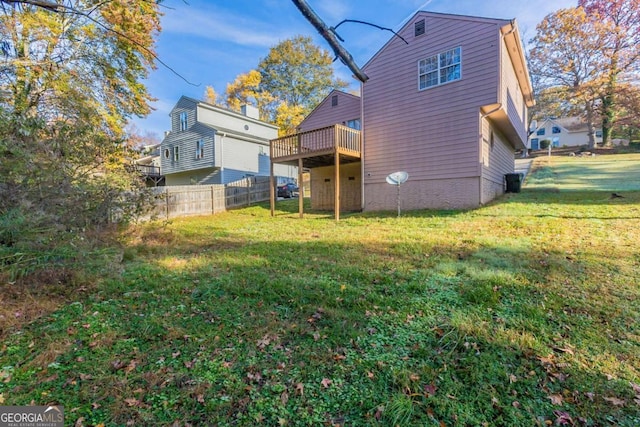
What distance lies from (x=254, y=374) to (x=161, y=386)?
2.21 ft

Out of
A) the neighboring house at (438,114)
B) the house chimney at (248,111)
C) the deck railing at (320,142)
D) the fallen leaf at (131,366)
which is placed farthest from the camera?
the house chimney at (248,111)

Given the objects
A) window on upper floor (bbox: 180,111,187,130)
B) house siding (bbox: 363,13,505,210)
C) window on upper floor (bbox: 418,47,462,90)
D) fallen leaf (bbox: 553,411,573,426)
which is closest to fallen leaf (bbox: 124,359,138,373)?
fallen leaf (bbox: 553,411,573,426)

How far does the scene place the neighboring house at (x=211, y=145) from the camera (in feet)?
64.0

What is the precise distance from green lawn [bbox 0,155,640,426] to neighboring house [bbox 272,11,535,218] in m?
4.93

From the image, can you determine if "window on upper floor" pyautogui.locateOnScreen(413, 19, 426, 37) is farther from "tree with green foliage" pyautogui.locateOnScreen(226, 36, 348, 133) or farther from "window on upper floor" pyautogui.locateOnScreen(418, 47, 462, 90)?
"tree with green foliage" pyautogui.locateOnScreen(226, 36, 348, 133)

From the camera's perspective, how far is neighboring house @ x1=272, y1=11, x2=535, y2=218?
912 centimetres

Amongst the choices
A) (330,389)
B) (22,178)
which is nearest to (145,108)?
(22,178)

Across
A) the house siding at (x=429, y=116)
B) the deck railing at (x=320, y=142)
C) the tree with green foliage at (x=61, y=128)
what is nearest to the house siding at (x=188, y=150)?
the tree with green foliage at (x=61, y=128)

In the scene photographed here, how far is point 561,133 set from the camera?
116 feet

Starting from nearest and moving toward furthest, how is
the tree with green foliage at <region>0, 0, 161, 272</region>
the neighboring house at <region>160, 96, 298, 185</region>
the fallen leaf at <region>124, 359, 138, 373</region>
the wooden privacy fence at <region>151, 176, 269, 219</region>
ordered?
the fallen leaf at <region>124, 359, 138, 373</region>
the tree with green foliage at <region>0, 0, 161, 272</region>
the wooden privacy fence at <region>151, 176, 269, 219</region>
the neighboring house at <region>160, 96, 298, 185</region>

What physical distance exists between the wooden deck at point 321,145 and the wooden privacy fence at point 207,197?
13.3 feet

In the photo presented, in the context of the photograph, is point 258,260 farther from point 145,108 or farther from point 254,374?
point 145,108

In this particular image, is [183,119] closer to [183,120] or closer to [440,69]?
[183,120]

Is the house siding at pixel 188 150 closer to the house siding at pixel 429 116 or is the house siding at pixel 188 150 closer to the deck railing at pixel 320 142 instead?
the deck railing at pixel 320 142
